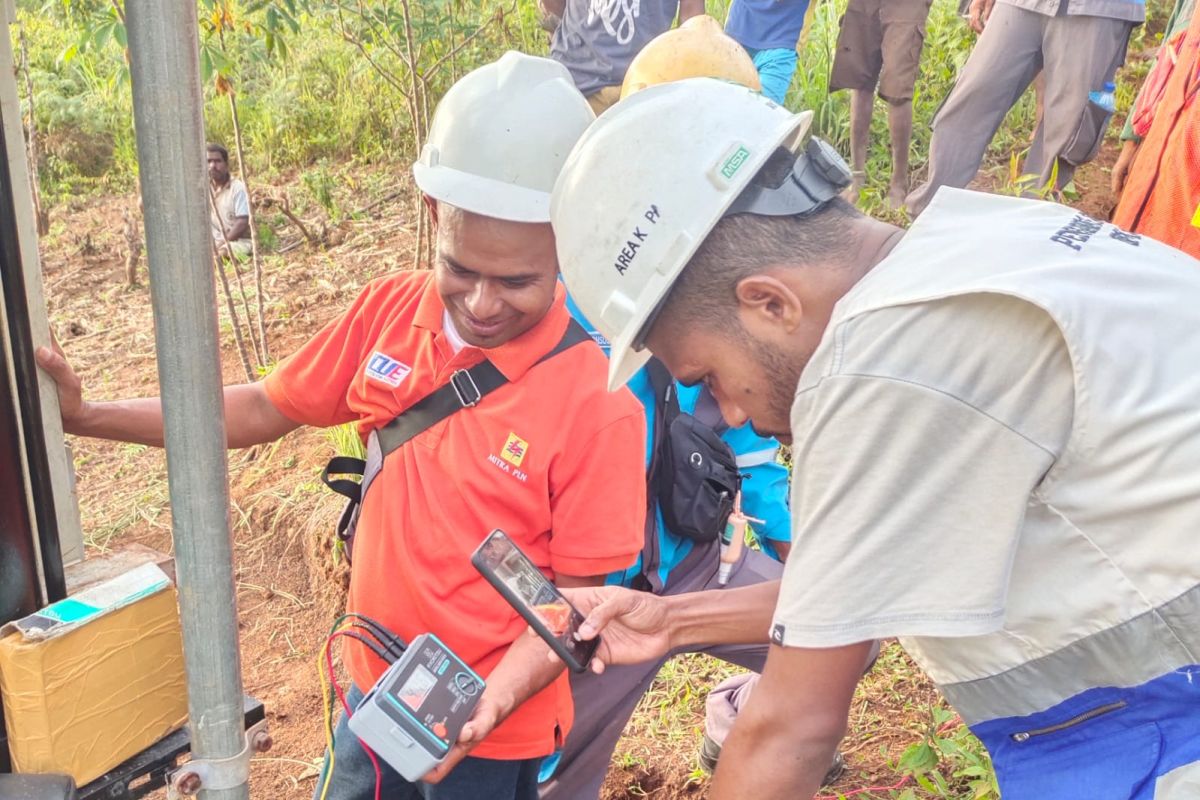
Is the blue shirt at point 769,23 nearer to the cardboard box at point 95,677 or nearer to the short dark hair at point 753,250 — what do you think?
the short dark hair at point 753,250

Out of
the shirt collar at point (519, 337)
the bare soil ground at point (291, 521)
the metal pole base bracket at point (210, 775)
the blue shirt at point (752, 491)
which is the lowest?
the bare soil ground at point (291, 521)

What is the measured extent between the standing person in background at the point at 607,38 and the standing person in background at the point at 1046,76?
4.46 feet

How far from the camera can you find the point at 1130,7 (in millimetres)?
4211

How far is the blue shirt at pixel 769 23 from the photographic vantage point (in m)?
5.04

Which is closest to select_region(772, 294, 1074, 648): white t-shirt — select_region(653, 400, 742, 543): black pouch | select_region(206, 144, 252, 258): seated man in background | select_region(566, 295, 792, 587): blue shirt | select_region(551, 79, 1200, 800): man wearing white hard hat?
select_region(551, 79, 1200, 800): man wearing white hard hat

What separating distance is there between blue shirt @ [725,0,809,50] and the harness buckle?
12.0 ft

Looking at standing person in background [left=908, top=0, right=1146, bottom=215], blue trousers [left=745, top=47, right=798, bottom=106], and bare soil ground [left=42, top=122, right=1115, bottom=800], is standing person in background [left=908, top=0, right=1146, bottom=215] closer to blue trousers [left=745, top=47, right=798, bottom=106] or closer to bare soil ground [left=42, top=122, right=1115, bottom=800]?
blue trousers [left=745, top=47, right=798, bottom=106]

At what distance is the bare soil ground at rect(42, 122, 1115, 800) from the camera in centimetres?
308

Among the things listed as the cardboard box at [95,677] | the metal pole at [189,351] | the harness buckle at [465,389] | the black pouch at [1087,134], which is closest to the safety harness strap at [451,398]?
the harness buckle at [465,389]

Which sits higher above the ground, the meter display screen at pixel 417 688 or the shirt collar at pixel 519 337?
the shirt collar at pixel 519 337

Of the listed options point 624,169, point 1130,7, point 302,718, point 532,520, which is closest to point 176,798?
point 532,520

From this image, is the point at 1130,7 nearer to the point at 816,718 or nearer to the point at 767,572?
the point at 767,572

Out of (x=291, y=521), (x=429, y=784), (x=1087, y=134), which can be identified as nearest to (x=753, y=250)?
(x=429, y=784)

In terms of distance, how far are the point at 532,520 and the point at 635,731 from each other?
154cm
